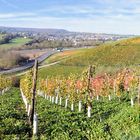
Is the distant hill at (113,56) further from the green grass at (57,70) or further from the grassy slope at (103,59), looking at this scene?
the green grass at (57,70)

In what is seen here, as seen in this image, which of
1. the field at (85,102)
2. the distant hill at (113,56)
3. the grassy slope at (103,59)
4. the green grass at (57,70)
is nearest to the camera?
the field at (85,102)

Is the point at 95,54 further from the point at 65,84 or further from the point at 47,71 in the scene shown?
the point at 65,84

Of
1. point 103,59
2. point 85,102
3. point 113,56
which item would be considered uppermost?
point 85,102

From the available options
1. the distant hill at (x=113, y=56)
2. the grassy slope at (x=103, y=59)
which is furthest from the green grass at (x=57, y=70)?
the distant hill at (x=113, y=56)

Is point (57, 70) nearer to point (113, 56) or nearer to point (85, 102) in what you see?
point (113, 56)

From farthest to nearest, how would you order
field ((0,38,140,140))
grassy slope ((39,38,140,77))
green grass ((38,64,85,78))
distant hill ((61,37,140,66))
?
1. green grass ((38,64,85,78))
2. distant hill ((61,37,140,66))
3. grassy slope ((39,38,140,77))
4. field ((0,38,140,140))

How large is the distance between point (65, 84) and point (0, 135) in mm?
42938

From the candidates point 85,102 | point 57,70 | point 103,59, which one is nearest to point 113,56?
point 103,59

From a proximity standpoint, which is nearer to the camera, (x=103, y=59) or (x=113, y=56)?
(x=103, y=59)

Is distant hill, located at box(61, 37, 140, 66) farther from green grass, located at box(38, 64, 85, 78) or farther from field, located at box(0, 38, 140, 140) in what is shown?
green grass, located at box(38, 64, 85, 78)

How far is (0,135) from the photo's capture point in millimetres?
20828

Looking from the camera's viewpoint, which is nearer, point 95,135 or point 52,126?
point 95,135

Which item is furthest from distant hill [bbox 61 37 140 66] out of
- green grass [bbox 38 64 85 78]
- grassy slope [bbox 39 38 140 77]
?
green grass [bbox 38 64 85 78]

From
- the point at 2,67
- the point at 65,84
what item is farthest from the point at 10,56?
the point at 65,84
